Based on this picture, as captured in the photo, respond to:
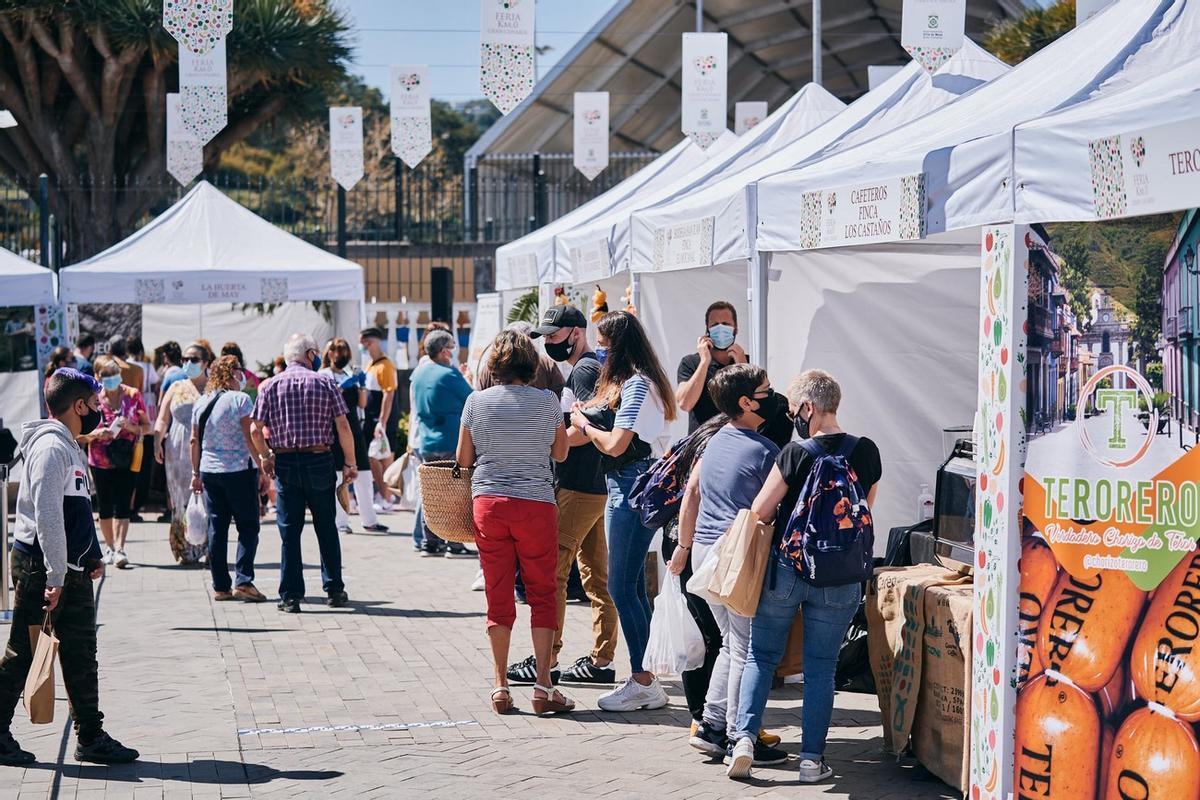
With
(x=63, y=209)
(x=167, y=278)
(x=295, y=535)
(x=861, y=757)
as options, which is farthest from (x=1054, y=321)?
(x=63, y=209)

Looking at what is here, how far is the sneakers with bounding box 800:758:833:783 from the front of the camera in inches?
227

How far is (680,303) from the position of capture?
10.5 metres

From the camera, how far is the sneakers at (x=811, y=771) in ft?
18.9

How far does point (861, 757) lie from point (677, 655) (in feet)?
2.94

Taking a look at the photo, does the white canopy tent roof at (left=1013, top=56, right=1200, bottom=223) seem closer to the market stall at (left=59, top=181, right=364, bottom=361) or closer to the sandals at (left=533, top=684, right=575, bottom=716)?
the sandals at (left=533, top=684, right=575, bottom=716)

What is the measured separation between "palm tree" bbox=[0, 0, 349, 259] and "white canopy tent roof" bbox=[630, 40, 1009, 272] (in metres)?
20.1

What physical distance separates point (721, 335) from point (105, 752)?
3529 millimetres

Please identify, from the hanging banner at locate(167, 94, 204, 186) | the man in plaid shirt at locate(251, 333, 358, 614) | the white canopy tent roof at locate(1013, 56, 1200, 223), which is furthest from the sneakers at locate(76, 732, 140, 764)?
the hanging banner at locate(167, 94, 204, 186)

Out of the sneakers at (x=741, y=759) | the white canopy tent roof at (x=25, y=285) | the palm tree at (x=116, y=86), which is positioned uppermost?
the palm tree at (x=116, y=86)

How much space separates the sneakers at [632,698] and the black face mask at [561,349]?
1.68 metres

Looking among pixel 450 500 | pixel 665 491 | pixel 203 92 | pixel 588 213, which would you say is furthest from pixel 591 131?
pixel 665 491

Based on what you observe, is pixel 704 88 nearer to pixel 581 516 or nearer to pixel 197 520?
pixel 197 520

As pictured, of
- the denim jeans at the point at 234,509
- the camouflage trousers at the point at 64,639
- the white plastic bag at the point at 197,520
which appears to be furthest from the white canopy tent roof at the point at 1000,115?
the white plastic bag at the point at 197,520

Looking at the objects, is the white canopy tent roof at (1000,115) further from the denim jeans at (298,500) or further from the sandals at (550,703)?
the denim jeans at (298,500)
